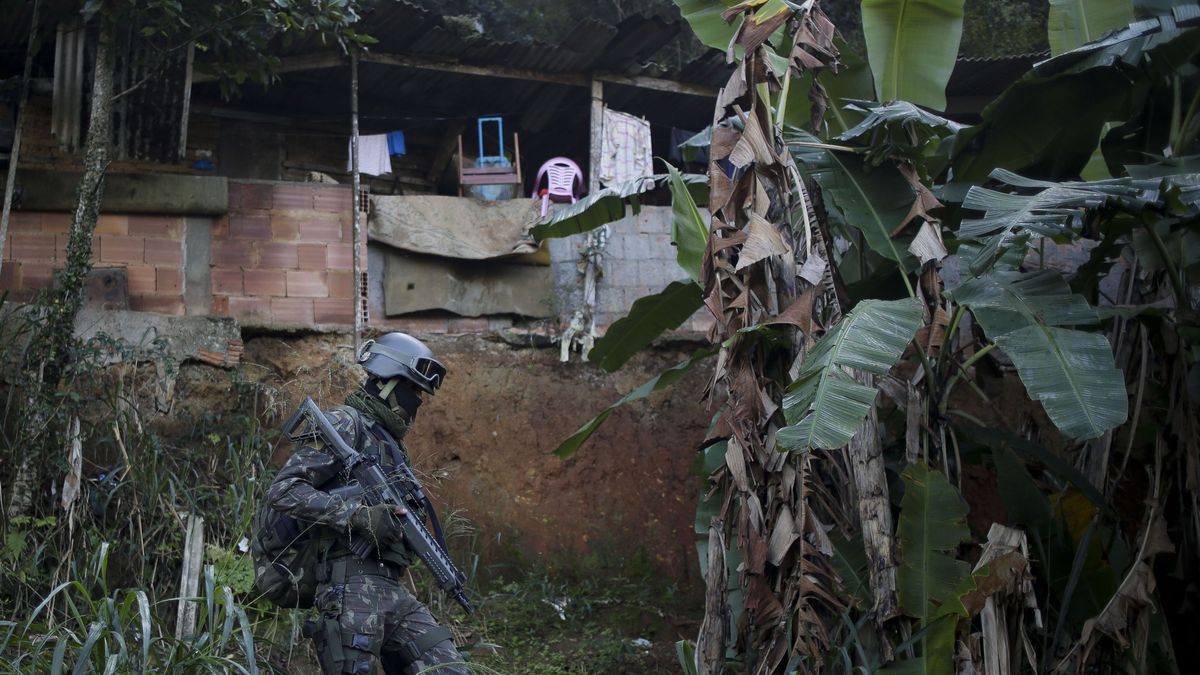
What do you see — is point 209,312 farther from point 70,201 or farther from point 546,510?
point 546,510

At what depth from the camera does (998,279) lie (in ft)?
17.5

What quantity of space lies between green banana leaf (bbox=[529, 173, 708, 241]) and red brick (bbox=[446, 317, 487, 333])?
4.94 feet

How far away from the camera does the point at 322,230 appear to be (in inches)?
316

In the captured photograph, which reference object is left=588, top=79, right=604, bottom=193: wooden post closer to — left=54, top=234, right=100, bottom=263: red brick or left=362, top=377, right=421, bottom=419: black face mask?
left=54, top=234, right=100, bottom=263: red brick

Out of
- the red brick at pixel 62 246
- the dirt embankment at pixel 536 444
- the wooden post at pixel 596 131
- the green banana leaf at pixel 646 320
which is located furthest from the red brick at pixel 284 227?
the green banana leaf at pixel 646 320

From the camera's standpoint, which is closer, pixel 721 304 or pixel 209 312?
pixel 721 304

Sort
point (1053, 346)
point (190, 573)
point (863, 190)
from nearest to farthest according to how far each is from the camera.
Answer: point (1053, 346), point (190, 573), point (863, 190)

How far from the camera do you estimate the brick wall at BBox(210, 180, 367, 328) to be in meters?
7.79

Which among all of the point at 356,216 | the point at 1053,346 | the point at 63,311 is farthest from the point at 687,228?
the point at 63,311

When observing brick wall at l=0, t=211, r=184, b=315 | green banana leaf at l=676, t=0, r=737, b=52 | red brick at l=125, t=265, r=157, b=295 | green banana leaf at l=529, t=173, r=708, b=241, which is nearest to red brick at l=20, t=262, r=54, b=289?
brick wall at l=0, t=211, r=184, b=315

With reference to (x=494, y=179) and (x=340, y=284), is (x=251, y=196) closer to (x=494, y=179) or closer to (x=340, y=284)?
(x=340, y=284)

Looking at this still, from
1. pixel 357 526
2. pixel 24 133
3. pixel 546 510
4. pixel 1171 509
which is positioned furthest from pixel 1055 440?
pixel 24 133

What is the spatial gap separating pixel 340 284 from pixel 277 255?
0.45 metres

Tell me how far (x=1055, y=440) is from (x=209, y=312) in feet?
18.2
